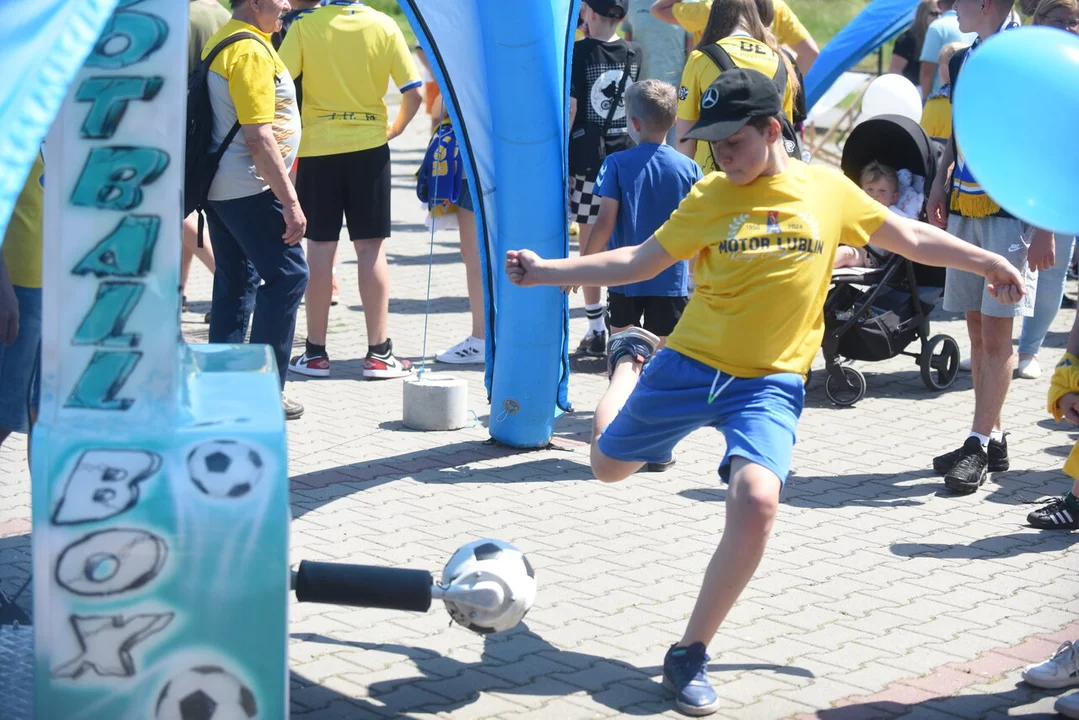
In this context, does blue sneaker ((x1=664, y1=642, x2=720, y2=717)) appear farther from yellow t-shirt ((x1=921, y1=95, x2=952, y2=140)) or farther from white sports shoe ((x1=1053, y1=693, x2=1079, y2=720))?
yellow t-shirt ((x1=921, y1=95, x2=952, y2=140))

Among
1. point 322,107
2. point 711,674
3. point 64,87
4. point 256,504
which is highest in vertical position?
point 322,107

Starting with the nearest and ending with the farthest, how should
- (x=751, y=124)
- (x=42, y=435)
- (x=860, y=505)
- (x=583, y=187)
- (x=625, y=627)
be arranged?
(x=42, y=435)
(x=751, y=124)
(x=625, y=627)
(x=860, y=505)
(x=583, y=187)

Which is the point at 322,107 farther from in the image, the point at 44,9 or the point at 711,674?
the point at 44,9

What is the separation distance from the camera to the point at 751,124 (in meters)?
3.85

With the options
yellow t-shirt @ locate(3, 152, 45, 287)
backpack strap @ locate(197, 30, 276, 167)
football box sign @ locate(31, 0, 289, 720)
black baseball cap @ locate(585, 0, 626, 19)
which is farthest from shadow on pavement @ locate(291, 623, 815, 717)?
black baseball cap @ locate(585, 0, 626, 19)

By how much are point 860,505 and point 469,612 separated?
2.65 meters

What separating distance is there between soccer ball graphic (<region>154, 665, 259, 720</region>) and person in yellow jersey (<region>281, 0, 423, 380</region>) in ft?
15.3

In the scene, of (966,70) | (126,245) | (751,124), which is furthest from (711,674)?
(126,245)

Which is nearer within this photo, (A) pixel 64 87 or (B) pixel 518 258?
(A) pixel 64 87

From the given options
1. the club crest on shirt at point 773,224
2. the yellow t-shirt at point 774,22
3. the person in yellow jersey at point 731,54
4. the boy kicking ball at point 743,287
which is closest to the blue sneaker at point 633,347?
the person in yellow jersey at point 731,54

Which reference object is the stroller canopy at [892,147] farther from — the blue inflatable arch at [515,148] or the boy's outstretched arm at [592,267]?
the boy's outstretched arm at [592,267]

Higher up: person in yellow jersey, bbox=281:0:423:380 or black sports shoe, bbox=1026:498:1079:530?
person in yellow jersey, bbox=281:0:423:380

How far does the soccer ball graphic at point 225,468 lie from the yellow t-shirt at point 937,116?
678 cm

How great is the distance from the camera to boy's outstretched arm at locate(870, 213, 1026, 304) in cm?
411
